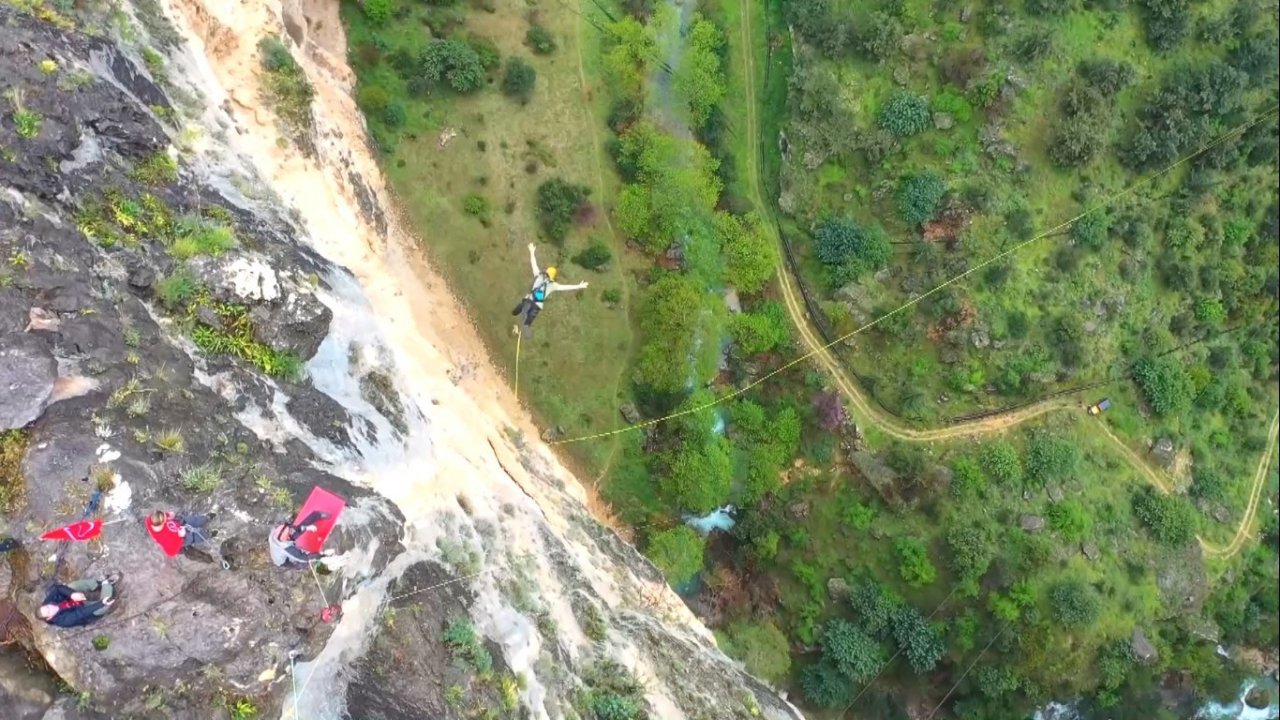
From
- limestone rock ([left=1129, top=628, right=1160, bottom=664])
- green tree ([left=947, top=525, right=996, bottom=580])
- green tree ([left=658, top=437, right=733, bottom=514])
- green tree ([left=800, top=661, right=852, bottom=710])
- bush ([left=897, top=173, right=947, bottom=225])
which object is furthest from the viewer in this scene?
bush ([left=897, top=173, right=947, bottom=225])

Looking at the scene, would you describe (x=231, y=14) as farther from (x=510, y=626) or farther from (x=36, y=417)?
(x=510, y=626)

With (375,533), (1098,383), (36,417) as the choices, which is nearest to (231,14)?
(36,417)

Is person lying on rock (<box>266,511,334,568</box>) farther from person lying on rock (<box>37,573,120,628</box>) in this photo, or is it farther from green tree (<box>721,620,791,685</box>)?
green tree (<box>721,620,791,685</box>)

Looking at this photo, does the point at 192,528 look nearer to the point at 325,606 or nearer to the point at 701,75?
the point at 325,606

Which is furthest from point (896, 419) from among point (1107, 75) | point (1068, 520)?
point (1107, 75)

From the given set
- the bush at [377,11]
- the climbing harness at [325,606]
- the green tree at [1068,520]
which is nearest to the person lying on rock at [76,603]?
the climbing harness at [325,606]

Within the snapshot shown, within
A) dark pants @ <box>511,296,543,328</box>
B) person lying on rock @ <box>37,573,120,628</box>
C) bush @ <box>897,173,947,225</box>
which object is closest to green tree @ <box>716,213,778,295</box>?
bush @ <box>897,173,947,225</box>
